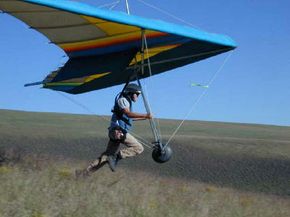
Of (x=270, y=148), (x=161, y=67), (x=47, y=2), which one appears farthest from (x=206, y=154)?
(x=47, y=2)

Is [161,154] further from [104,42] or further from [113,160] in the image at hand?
[104,42]

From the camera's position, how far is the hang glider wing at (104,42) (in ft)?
31.2

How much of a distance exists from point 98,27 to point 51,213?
5231 mm

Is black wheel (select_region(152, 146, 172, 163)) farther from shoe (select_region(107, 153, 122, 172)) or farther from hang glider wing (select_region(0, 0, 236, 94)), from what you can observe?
hang glider wing (select_region(0, 0, 236, 94))

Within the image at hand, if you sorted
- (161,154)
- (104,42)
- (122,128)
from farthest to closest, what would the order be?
(104,42)
(161,154)
(122,128)

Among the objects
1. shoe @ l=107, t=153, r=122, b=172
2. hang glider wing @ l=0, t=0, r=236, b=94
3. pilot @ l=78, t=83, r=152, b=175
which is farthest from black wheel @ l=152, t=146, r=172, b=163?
hang glider wing @ l=0, t=0, r=236, b=94

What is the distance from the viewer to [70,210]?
6.10m

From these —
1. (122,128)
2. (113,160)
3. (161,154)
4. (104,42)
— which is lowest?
(161,154)

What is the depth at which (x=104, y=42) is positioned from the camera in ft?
37.4

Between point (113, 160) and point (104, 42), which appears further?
point (104, 42)

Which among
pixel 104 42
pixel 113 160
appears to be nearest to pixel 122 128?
pixel 113 160

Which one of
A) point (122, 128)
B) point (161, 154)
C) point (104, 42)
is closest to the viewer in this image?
point (122, 128)

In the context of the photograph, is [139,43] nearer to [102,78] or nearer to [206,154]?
[102,78]

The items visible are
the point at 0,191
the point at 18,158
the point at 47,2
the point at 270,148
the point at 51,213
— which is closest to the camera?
the point at 51,213
